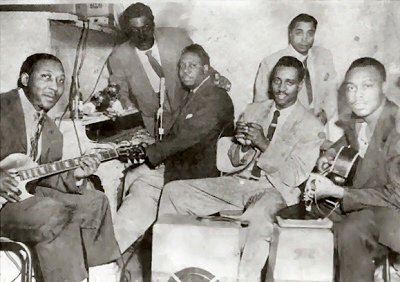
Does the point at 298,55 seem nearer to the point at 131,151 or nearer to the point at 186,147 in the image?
the point at 186,147

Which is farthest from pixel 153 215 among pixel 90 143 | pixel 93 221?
pixel 90 143

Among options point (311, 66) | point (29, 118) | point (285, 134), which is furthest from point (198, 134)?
point (29, 118)

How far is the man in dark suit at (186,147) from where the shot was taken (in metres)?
3.56

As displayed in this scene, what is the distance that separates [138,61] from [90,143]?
672 mm

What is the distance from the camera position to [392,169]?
3.42 metres

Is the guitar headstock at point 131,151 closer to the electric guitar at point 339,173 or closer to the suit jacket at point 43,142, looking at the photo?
the suit jacket at point 43,142

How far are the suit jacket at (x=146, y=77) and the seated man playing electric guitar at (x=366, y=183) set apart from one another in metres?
1.09

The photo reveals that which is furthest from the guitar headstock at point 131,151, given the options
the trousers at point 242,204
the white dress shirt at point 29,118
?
the white dress shirt at point 29,118

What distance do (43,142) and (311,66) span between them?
194cm

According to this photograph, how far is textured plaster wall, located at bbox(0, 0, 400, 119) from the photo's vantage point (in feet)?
11.3

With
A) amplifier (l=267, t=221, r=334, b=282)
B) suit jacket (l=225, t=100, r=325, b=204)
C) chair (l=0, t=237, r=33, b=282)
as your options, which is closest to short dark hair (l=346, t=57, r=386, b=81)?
suit jacket (l=225, t=100, r=325, b=204)

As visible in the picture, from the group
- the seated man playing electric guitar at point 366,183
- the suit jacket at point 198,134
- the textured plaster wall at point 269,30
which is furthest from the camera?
the suit jacket at point 198,134

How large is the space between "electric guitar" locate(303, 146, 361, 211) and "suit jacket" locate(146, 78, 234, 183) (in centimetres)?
64

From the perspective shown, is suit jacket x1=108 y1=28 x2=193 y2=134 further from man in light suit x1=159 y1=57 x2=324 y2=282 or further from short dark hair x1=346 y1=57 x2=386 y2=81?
short dark hair x1=346 y1=57 x2=386 y2=81
